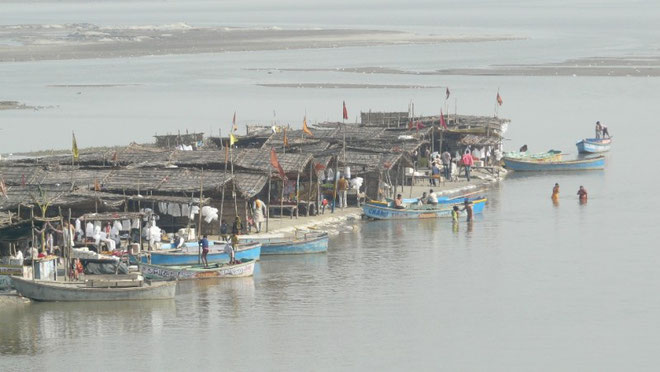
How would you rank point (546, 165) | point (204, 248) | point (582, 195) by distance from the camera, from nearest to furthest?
point (204, 248) → point (582, 195) → point (546, 165)

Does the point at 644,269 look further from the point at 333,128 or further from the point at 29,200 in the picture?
the point at 333,128

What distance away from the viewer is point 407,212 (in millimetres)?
44938

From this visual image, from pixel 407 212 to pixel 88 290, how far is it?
49.8 feet

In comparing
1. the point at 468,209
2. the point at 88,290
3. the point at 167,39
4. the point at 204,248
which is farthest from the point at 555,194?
the point at 167,39

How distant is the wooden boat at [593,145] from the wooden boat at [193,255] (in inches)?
1146

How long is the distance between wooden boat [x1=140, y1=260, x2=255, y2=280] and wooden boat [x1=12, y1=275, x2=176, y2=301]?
1.79 m

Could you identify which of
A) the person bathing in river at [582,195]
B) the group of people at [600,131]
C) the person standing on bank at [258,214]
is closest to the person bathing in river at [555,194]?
the person bathing in river at [582,195]

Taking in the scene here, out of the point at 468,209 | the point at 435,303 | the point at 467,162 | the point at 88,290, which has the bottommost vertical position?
the point at 435,303

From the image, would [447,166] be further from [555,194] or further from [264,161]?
[264,161]

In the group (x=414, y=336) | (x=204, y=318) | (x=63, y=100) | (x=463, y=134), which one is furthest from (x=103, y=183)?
(x=63, y=100)

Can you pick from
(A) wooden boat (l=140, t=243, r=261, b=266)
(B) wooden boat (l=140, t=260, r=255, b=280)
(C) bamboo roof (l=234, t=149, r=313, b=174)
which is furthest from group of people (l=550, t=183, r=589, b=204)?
(B) wooden boat (l=140, t=260, r=255, b=280)

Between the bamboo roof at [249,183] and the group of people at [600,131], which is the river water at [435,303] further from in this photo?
the bamboo roof at [249,183]

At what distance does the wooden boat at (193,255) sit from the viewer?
35.2 meters

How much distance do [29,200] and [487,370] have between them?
1558 centimetres
